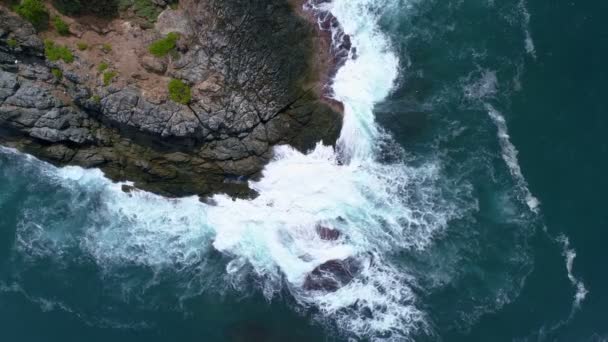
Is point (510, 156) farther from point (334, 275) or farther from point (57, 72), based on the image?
point (57, 72)

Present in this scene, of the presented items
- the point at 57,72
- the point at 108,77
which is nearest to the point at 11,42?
the point at 57,72

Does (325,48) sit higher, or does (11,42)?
(325,48)

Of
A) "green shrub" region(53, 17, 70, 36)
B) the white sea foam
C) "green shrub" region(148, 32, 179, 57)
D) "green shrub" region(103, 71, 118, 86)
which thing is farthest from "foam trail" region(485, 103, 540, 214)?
"green shrub" region(53, 17, 70, 36)

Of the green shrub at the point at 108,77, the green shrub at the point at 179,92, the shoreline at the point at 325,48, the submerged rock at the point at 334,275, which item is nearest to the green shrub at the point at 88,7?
the green shrub at the point at 108,77

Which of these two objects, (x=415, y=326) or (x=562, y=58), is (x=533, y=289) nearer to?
(x=415, y=326)

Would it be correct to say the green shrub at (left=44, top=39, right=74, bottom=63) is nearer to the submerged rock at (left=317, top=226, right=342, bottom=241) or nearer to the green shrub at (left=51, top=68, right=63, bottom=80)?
the green shrub at (left=51, top=68, right=63, bottom=80)

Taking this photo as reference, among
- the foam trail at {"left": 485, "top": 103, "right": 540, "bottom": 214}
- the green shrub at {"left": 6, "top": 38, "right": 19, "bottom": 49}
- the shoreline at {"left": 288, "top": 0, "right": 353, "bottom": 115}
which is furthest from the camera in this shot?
the shoreline at {"left": 288, "top": 0, "right": 353, "bottom": 115}

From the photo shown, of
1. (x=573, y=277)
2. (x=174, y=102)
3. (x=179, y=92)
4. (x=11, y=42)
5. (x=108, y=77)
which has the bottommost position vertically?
(x=573, y=277)
